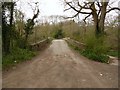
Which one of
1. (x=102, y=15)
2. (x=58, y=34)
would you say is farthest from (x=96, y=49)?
(x=58, y=34)

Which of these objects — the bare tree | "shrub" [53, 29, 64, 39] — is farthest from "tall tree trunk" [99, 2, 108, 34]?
"shrub" [53, 29, 64, 39]

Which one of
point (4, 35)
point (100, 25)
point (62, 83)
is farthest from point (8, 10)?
point (100, 25)

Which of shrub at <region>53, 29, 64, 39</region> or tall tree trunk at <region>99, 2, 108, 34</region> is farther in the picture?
shrub at <region>53, 29, 64, 39</region>

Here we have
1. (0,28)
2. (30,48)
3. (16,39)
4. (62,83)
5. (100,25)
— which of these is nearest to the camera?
(62,83)

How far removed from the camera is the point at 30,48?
23.0 metres

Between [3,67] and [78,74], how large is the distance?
4.47 meters

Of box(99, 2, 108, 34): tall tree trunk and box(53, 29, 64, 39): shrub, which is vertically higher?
box(99, 2, 108, 34): tall tree trunk

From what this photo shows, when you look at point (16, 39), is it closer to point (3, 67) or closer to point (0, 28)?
point (0, 28)

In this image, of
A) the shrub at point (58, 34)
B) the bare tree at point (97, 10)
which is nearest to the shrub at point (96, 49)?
the bare tree at point (97, 10)

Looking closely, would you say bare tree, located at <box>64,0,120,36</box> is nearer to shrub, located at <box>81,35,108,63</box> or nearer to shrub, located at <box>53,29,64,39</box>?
shrub, located at <box>81,35,108,63</box>

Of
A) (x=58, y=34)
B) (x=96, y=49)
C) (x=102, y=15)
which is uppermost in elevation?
(x=102, y=15)

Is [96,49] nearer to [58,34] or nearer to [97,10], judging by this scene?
[97,10]

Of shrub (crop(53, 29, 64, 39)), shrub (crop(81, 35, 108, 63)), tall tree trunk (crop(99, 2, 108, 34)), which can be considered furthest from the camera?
shrub (crop(53, 29, 64, 39))

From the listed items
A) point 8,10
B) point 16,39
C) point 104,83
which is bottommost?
point 104,83
